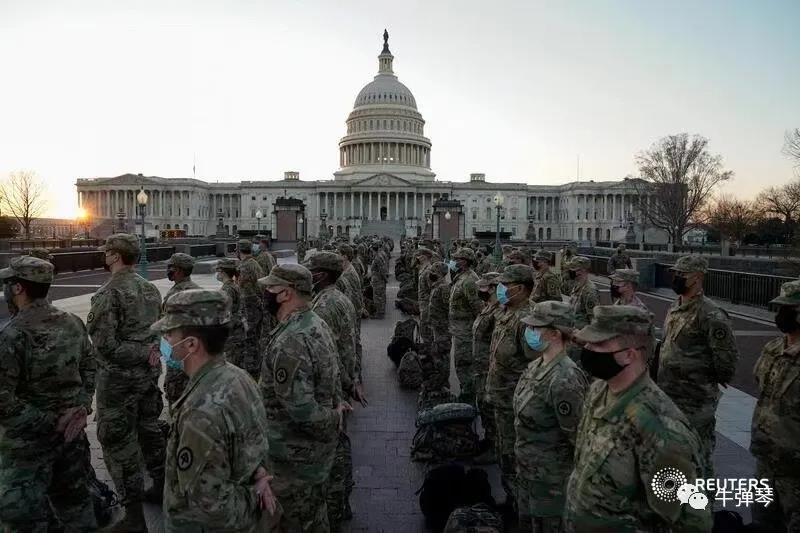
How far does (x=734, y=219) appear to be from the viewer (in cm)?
7219

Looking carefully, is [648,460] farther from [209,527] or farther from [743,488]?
[743,488]

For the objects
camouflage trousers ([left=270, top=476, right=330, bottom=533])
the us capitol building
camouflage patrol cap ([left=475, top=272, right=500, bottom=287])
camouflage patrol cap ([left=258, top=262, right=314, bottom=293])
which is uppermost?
the us capitol building

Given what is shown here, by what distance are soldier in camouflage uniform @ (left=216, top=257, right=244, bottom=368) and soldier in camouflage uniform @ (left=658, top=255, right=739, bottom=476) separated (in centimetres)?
615

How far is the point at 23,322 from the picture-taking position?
4.64 metres

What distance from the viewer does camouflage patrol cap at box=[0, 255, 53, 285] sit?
4715 millimetres

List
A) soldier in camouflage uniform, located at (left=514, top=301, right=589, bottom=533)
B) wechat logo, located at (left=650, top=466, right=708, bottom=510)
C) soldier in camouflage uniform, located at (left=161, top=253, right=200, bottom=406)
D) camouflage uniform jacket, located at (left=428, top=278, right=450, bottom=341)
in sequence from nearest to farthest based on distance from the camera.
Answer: wechat logo, located at (left=650, top=466, right=708, bottom=510), soldier in camouflage uniform, located at (left=514, top=301, right=589, bottom=533), soldier in camouflage uniform, located at (left=161, top=253, right=200, bottom=406), camouflage uniform jacket, located at (left=428, top=278, right=450, bottom=341)

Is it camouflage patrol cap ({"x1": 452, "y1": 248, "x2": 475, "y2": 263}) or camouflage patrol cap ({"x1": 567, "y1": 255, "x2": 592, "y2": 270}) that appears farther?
camouflage patrol cap ({"x1": 567, "y1": 255, "x2": 592, "y2": 270})

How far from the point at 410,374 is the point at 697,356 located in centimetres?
547

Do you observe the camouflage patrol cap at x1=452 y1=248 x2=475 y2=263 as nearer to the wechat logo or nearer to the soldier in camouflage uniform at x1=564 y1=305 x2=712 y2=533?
the soldier in camouflage uniform at x1=564 y1=305 x2=712 y2=533

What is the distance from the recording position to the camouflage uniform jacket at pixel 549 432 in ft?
13.4

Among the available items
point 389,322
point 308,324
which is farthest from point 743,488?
point 389,322

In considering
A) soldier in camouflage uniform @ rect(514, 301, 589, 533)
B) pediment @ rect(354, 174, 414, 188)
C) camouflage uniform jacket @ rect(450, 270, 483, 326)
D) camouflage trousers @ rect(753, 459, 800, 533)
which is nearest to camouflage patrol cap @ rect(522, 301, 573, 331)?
soldier in camouflage uniform @ rect(514, 301, 589, 533)

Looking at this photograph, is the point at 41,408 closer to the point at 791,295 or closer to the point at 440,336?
the point at 791,295

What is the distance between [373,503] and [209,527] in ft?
11.3
